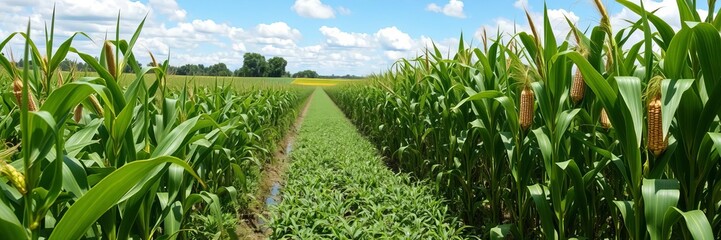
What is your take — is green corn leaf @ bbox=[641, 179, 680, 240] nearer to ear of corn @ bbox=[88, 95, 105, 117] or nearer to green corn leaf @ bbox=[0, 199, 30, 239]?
green corn leaf @ bbox=[0, 199, 30, 239]

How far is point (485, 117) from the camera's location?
3525mm

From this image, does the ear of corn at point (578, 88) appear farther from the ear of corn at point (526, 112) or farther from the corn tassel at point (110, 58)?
the corn tassel at point (110, 58)

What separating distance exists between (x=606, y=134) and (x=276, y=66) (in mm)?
76273

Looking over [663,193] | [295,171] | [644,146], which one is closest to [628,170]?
[644,146]

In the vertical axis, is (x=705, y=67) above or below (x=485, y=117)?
above

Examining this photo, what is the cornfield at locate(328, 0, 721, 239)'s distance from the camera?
1.92 metres

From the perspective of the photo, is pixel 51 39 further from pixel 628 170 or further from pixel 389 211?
pixel 389 211

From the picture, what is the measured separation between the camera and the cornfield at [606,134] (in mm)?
1918

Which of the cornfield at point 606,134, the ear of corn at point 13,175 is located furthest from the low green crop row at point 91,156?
the cornfield at point 606,134

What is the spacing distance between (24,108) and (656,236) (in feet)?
6.75

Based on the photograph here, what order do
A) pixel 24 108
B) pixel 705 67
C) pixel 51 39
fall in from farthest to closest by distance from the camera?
pixel 705 67 < pixel 51 39 < pixel 24 108

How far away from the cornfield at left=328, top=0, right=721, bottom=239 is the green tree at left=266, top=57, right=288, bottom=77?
2852 inches

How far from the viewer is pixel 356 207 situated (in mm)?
4758

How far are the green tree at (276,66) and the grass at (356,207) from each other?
70.0 metres
